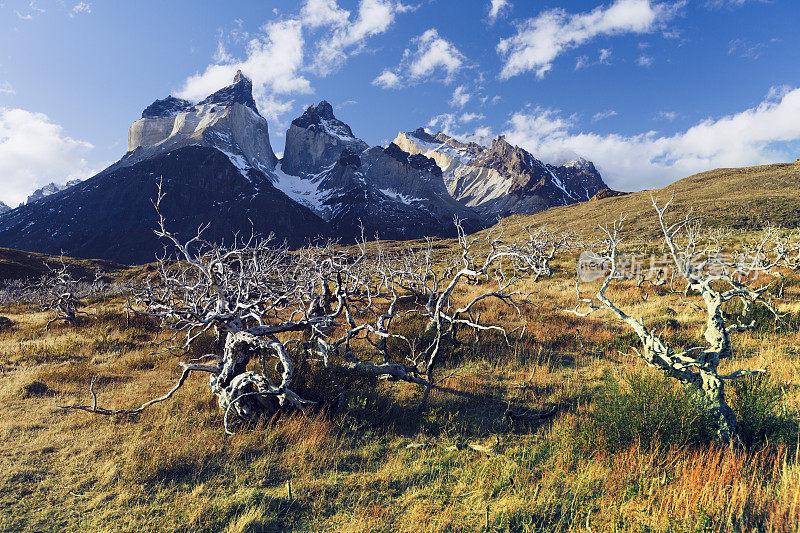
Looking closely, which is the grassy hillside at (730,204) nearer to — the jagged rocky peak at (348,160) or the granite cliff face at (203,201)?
the granite cliff face at (203,201)

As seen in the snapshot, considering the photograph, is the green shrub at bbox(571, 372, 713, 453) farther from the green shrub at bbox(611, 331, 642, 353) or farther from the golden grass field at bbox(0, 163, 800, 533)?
the green shrub at bbox(611, 331, 642, 353)

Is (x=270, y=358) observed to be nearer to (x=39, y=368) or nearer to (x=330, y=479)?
(x=330, y=479)

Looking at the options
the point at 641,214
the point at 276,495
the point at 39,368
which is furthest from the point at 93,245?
the point at 641,214

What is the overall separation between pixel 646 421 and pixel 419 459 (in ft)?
8.87

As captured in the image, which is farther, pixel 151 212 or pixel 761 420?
pixel 151 212

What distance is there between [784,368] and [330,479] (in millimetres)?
8079

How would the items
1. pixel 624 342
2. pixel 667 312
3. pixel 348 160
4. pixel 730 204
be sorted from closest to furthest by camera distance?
pixel 624 342, pixel 667 312, pixel 730 204, pixel 348 160

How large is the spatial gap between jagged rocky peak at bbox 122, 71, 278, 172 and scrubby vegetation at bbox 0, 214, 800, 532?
541 feet

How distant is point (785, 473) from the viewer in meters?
3.10

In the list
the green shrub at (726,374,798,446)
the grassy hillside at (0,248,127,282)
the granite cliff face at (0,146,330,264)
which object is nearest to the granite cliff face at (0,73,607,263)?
the granite cliff face at (0,146,330,264)

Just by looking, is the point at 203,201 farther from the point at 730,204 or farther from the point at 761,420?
the point at 761,420

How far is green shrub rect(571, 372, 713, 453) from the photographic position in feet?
12.4

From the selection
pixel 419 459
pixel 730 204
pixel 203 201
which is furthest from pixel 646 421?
pixel 203 201

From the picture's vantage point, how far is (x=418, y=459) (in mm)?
4250
